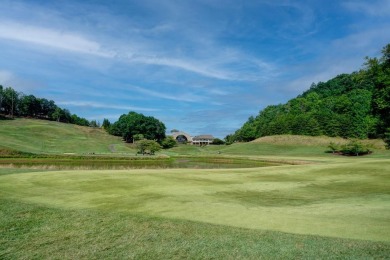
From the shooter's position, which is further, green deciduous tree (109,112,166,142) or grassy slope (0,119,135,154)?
green deciduous tree (109,112,166,142)

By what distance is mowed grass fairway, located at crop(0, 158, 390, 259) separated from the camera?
368 inches

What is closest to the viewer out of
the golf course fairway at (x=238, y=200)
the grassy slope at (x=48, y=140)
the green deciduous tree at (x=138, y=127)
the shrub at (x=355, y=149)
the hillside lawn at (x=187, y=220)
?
the hillside lawn at (x=187, y=220)

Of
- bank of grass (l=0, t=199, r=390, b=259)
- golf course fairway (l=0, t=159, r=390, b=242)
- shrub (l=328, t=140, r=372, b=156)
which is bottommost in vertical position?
bank of grass (l=0, t=199, r=390, b=259)

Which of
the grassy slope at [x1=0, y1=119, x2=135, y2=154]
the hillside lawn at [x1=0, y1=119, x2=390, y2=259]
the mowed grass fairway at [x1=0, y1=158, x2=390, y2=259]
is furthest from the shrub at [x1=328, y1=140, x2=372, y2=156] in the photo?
the mowed grass fairway at [x1=0, y1=158, x2=390, y2=259]

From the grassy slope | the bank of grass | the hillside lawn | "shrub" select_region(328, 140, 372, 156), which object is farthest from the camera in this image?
the grassy slope

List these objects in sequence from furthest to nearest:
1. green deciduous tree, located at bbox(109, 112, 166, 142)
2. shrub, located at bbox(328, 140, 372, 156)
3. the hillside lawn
A: green deciduous tree, located at bbox(109, 112, 166, 142), shrub, located at bbox(328, 140, 372, 156), the hillside lawn

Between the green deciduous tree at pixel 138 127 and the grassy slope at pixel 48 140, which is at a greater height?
the green deciduous tree at pixel 138 127

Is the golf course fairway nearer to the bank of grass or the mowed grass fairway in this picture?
the mowed grass fairway

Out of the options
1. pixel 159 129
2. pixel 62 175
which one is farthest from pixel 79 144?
pixel 62 175

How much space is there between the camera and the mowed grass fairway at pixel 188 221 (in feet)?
30.7

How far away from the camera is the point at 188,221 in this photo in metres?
12.2

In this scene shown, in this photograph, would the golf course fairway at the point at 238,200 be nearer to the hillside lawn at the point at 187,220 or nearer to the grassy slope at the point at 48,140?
the hillside lawn at the point at 187,220

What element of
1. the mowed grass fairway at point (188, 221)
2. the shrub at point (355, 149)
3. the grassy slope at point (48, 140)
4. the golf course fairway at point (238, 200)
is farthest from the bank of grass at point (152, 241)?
the shrub at point (355, 149)

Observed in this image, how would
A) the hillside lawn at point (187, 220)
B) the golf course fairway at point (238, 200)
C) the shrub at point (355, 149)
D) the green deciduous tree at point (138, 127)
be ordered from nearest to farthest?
1. the hillside lawn at point (187, 220)
2. the golf course fairway at point (238, 200)
3. the shrub at point (355, 149)
4. the green deciduous tree at point (138, 127)
